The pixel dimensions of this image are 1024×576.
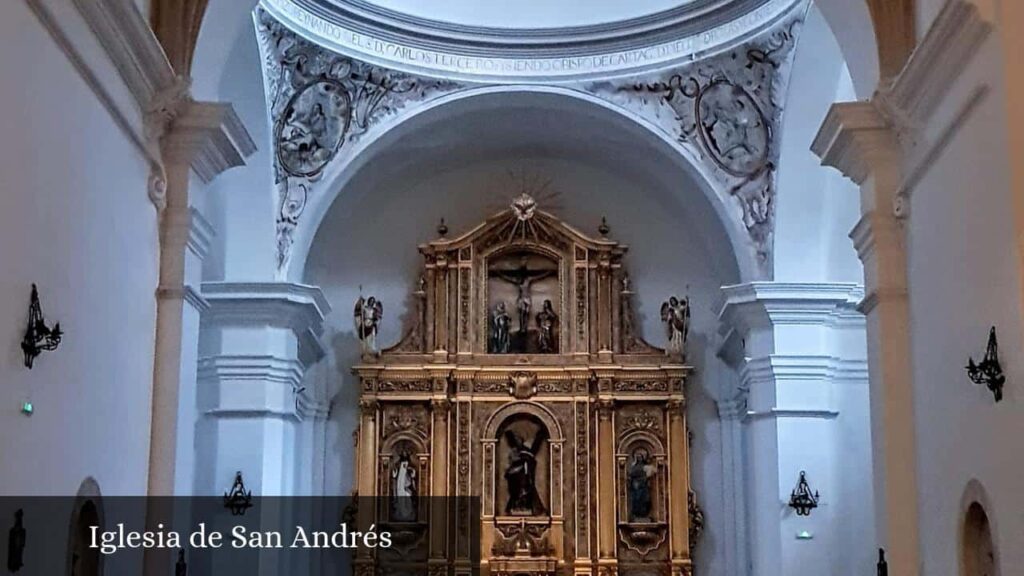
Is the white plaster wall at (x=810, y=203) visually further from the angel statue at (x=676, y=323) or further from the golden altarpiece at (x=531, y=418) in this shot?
the golden altarpiece at (x=531, y=418)

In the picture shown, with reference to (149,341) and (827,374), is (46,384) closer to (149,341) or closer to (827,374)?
(149,341)

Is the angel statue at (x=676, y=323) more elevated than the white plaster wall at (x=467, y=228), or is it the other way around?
the white plaster wall at (x=467, y=228)

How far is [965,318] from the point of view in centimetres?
614

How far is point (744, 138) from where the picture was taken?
39.3 feet

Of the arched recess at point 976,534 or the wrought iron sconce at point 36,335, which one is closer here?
the wrought iron sconce at point 36,335

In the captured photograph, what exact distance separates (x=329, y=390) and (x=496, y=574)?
2.37m

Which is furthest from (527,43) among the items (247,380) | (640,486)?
(640,486)

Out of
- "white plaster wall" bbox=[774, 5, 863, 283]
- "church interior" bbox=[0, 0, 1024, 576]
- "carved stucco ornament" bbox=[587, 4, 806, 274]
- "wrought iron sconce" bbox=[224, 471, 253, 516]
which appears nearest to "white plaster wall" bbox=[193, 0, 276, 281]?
"church interior" bbox=[0, 0, 1024, 576]

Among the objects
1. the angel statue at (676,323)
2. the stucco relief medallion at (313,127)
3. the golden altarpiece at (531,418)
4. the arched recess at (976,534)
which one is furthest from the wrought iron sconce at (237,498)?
the arched recess at (976,534)

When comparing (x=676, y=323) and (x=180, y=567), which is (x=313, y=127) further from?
(x=180, y=567)

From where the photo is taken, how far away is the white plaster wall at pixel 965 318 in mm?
5418

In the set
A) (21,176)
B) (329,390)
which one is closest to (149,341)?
(21,176)

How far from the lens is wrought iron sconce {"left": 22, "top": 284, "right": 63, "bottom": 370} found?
17.4 feet

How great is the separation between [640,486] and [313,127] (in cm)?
443
